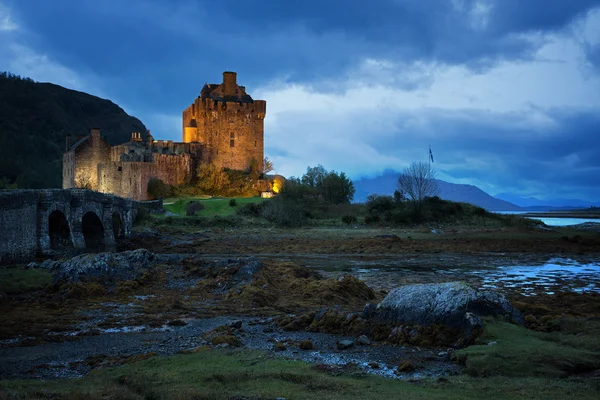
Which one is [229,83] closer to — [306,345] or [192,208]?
[192,208]

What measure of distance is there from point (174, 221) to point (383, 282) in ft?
114

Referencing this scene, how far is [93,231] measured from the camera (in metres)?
39.2

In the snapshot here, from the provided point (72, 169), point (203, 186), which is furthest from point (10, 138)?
point (203, 186)

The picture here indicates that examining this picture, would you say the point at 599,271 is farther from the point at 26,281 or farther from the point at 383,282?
the point at 26,281

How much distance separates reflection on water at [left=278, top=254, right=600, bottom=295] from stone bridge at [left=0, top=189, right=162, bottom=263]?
1229 centimetres

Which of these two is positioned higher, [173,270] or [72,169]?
[72,169]

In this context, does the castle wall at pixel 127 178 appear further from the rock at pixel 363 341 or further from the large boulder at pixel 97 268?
the rock at pixel 363 341

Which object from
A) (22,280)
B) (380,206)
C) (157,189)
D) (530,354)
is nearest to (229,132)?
(157,189)

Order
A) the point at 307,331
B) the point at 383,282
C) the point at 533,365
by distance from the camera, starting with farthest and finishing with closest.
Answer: the point at 383,282, the point at 307,331, the point at 533,365

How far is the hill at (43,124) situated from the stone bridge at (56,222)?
59.0m

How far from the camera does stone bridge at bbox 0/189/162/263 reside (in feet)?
80.4

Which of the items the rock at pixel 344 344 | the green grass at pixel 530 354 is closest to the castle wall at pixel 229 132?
the rock at pixel 344 344

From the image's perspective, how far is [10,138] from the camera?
126 metres

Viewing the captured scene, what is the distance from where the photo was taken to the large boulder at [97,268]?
20.9 m
